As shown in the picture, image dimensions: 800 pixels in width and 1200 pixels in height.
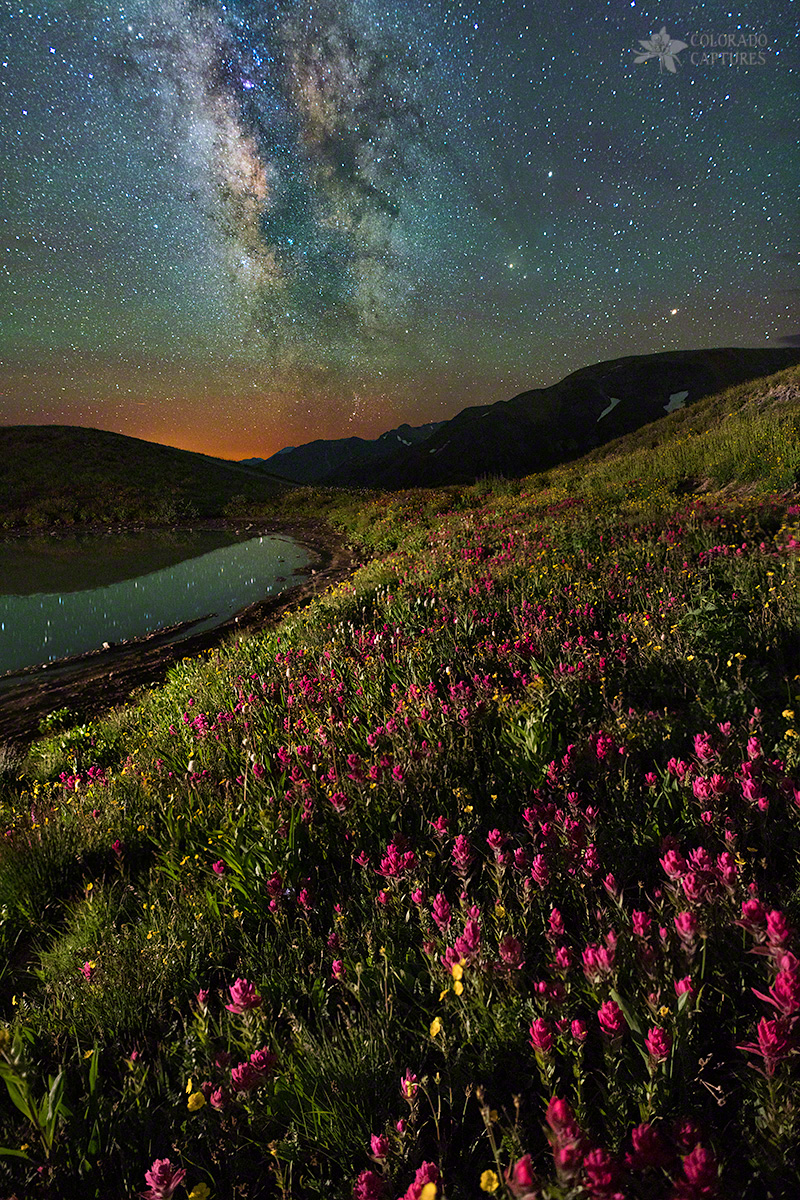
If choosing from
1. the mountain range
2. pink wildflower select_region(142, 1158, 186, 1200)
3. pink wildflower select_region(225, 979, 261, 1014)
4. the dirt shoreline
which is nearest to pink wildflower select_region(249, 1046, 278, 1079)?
pink wildflower select_region(225, 979, 261, 1014)

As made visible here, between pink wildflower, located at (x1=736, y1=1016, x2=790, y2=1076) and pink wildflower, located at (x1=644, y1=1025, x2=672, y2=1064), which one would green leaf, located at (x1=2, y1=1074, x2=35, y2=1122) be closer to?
pink wildflower, located at (x1=644, y1=1025, x2=672, y2=1064)

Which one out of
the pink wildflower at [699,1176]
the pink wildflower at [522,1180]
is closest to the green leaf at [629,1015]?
the pink wildflower at [699,1176]

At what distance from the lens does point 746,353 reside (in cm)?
16662

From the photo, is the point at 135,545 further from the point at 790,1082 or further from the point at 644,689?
the point at 790,1082

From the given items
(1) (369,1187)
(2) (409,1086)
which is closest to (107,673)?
(2) (409,1086)

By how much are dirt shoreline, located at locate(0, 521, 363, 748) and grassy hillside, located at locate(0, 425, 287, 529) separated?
2652cm

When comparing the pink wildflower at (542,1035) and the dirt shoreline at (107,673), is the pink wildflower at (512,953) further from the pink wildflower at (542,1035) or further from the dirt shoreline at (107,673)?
the dirt shoreline at (107,673)

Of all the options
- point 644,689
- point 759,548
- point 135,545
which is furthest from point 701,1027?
point 135,545

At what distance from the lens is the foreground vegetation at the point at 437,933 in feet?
4.61

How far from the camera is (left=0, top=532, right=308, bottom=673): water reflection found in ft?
34.5

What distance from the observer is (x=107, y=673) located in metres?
8.57

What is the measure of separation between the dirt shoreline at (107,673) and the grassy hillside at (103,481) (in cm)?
2652

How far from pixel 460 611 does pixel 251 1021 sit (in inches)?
186

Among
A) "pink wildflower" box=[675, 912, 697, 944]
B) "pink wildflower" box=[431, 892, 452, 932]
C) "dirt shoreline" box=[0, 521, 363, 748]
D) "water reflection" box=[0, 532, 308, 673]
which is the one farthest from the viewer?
"water reflection" box=[0, 532, 308, 673]
